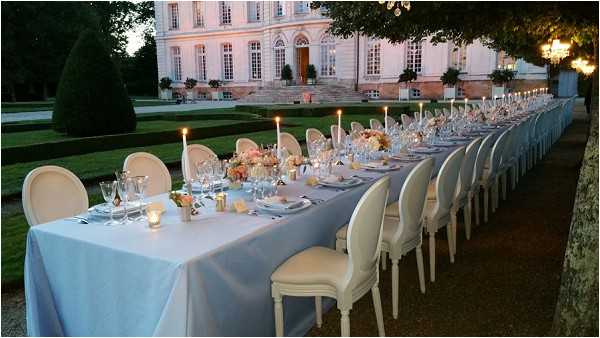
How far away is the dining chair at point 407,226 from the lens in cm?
310

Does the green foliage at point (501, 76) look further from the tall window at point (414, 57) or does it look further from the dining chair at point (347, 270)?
the dining chair at point (347, 270)

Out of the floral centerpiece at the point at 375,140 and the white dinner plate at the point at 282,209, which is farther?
the floral centerpiece at the point at 375,140

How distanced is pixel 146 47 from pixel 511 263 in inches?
1724

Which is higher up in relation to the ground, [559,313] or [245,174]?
[245,174]

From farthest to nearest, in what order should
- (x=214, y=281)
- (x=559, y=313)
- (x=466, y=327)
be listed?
(x=466, y=327) → (x=559, y=313) → (x=214, y=281)

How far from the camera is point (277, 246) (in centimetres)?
266

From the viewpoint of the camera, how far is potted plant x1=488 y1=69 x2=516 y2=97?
2516cm

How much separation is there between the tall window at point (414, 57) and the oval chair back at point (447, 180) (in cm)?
2537

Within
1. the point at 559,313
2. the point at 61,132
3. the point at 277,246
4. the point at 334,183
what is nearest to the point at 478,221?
the point at 334,183

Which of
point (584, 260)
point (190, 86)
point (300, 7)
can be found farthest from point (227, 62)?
point (584, 260)

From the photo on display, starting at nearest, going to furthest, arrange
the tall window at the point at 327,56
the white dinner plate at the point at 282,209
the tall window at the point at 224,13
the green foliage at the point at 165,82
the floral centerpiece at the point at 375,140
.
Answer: the white dinner plate at the point at 282,209 → the floral centerpiece at the point at 375,140 → the tall window at the point at 327,56 → the tall window at the point at 224,13 → the green foliage at the point at 165,82

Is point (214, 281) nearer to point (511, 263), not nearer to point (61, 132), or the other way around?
point (511, 263)

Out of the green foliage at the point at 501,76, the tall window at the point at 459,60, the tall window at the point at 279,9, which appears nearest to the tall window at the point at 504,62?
the green foliage at the point at 501,76

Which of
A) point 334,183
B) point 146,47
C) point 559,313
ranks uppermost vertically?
point 146,47
